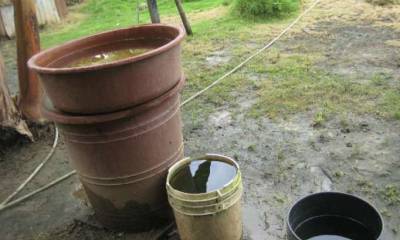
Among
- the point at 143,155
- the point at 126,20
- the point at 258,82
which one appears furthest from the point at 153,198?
the point at 126,20

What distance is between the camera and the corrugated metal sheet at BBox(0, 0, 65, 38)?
8898mm

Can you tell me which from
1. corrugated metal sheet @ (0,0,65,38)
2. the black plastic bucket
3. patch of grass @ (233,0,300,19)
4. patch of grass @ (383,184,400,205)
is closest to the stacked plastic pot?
the black plastic bucket

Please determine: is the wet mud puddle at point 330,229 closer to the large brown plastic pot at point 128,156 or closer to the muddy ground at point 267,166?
the muddy ground at point 267,166

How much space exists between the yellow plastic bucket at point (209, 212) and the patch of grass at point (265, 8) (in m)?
5.19

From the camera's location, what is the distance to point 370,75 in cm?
454

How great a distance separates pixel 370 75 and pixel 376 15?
239cm

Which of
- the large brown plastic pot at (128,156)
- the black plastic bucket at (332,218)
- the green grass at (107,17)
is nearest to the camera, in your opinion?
the black plastic bucket at (332,218)

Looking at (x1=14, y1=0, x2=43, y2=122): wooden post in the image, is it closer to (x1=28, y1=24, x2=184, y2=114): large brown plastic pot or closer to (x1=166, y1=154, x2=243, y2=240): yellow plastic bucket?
(x1=28, y1=24, x2=184, y2=114): large brown plastic pot

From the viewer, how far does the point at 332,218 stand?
89.7 inches

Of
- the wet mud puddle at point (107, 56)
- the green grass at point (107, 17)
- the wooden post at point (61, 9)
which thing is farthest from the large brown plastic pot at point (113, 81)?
the wooden post at point (61, 9)

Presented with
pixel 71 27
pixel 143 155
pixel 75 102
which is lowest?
pixel 71 27

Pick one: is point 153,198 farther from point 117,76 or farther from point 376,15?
point 376,15

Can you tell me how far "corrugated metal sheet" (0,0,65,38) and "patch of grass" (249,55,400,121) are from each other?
253 inches

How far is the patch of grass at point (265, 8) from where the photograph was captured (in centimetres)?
702
